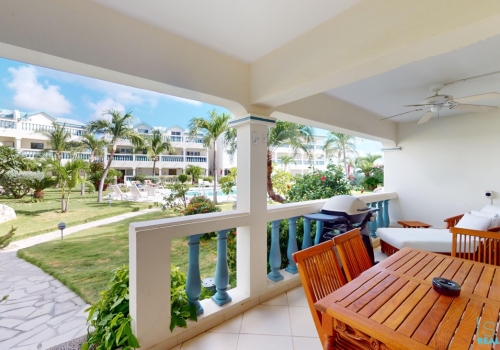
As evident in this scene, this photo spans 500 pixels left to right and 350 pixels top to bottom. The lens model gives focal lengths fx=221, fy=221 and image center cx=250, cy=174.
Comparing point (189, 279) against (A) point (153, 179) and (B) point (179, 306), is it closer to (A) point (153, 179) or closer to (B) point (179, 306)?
(B) point (179, 306)

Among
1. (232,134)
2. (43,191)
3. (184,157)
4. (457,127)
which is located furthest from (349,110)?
(184,157)

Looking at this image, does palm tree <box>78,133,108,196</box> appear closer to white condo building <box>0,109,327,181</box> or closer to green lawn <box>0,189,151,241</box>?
white condo building <box>0,109,327,181</box>

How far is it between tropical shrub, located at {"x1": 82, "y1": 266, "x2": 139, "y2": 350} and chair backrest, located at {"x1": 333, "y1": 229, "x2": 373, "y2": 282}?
1.74 m

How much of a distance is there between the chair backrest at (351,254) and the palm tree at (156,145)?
8.63 meters

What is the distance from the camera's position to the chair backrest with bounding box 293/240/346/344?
1387 mm

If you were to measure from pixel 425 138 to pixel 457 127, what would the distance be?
0.56 metres

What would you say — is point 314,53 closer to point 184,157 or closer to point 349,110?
point 349,110

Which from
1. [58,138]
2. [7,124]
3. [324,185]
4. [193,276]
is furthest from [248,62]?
[58,138]

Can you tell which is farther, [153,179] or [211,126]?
[153,179]

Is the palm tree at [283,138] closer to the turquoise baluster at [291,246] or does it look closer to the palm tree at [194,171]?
the palm tree at [194,171]

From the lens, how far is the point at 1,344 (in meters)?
2.28

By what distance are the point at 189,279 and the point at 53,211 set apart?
597 centimetres

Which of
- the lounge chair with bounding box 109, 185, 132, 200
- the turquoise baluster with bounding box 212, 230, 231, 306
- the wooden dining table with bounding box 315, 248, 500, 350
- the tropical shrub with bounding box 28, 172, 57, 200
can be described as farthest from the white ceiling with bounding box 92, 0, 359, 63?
the lounge chair with bounding box 109, 185, 132, 200

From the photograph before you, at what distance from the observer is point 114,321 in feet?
5.67
